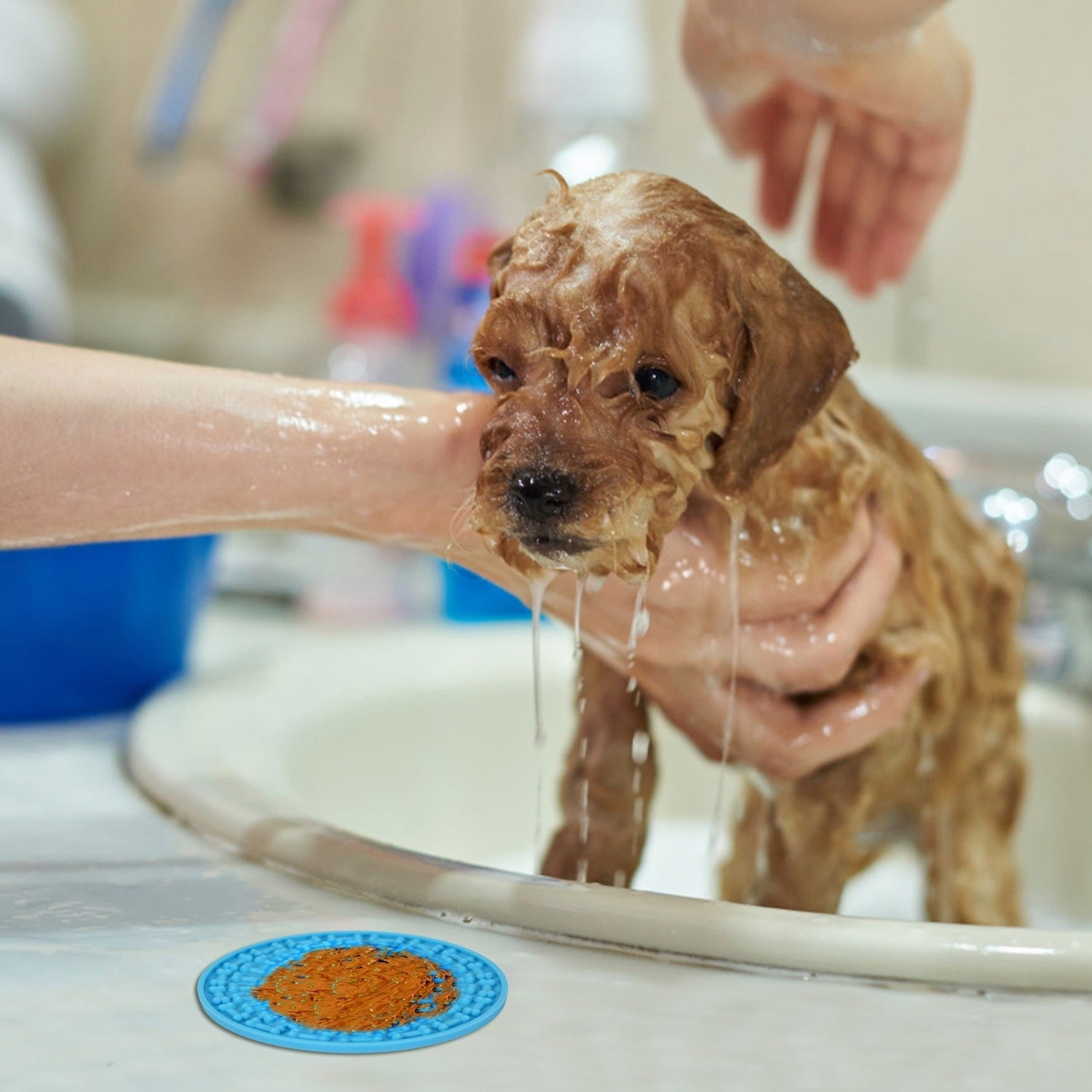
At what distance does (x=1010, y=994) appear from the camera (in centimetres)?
51

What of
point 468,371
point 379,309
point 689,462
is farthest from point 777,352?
point 379,309

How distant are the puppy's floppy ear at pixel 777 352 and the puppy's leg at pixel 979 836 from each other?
1.02ft

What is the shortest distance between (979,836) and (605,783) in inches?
9.4

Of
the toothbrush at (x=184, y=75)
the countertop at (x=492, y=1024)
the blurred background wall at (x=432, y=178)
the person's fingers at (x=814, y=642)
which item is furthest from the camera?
the toothbrush at (x=184, y=75)

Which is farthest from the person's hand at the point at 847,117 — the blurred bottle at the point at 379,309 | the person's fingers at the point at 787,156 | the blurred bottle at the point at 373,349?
the blurred bottle at the point at 379,309

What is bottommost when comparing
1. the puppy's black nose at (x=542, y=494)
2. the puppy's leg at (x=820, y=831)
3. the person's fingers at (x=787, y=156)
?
the puppy's leg at (x=820, y=831)

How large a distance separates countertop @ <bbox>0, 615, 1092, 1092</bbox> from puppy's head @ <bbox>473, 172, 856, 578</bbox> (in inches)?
5.9

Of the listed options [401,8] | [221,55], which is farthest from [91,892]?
[221,55]

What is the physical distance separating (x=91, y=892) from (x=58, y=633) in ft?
1.19

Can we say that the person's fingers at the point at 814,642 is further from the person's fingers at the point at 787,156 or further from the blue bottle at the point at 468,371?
the blue bottle at the point at 468,371

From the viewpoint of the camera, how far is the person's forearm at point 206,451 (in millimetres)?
605

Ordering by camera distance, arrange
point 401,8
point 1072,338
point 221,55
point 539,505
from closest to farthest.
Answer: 1. point 539,505
2. point 1072,338
3. point 401,8
4. point 221,55

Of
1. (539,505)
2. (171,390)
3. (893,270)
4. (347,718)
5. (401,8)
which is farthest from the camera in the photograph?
(401,8)

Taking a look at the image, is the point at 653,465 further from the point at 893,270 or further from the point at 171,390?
the point at 893,270
